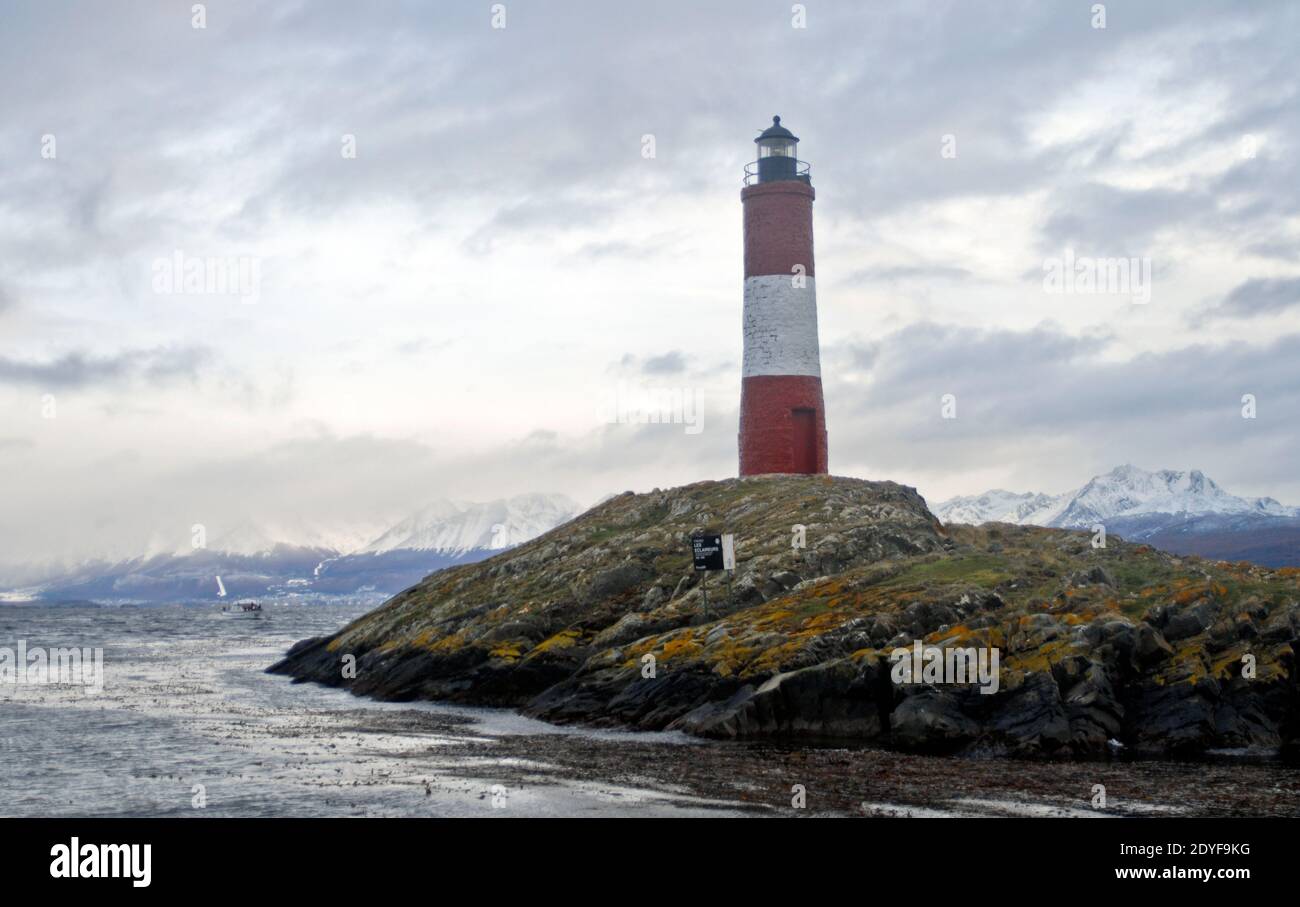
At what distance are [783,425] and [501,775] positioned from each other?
125 feet

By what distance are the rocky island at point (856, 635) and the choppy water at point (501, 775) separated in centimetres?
277

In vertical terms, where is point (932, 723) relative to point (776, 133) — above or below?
below

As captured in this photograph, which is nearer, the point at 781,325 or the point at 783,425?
the point at 781,325

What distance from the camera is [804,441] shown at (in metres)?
68.7

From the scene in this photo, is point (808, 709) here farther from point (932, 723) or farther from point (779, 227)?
point (779, 227)

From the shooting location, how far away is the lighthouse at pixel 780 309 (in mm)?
66875

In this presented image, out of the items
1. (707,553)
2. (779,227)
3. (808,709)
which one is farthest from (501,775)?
(779,227)

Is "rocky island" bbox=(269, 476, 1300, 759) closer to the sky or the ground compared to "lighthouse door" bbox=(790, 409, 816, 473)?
closer to the ground

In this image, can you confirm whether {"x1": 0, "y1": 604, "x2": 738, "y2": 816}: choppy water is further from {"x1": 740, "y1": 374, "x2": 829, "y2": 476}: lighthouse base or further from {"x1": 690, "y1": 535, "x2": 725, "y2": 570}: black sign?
{"x1": 740, "y1": 374, "x2": 829, "y2": 476}: lighthouse base

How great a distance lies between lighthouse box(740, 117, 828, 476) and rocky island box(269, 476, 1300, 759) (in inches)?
114

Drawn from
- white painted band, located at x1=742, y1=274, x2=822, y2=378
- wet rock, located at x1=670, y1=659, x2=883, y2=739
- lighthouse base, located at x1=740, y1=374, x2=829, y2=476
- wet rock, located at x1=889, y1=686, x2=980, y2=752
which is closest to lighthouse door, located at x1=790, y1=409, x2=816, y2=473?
lighthouse base, located at x1=740, y1=374, x2=829, y2=476

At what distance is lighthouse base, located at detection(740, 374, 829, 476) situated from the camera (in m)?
67.2
